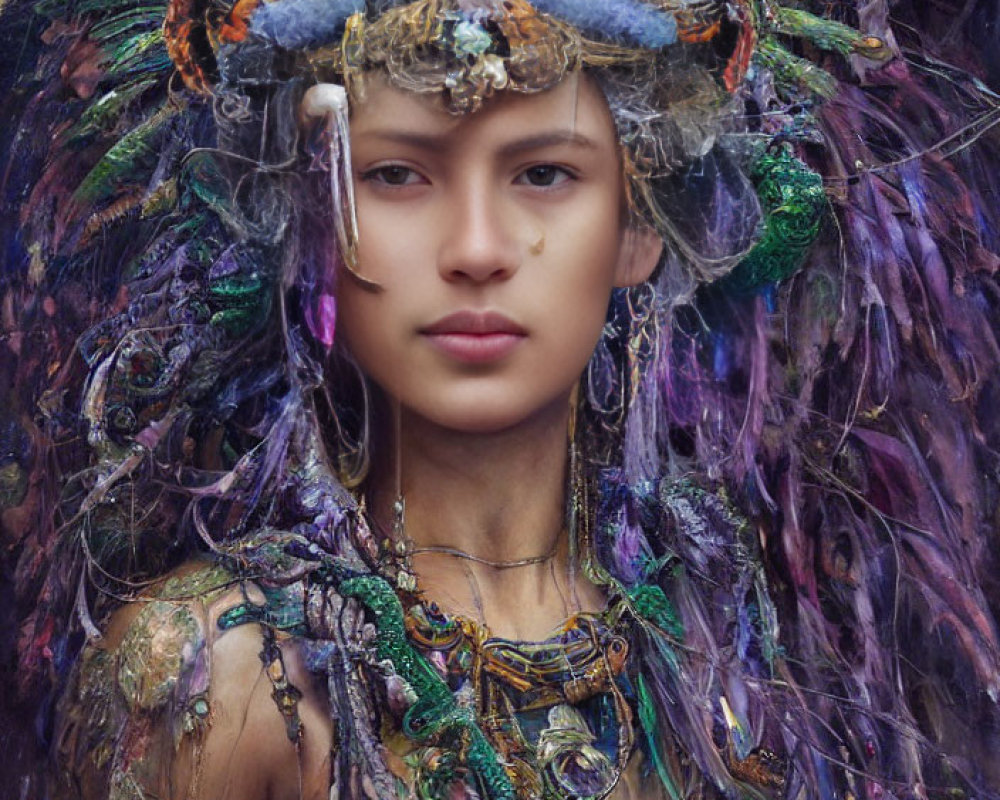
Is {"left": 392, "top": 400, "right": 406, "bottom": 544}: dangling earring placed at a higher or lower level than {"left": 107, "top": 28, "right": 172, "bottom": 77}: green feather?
lower

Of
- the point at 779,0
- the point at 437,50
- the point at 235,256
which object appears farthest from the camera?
the point at 779,0

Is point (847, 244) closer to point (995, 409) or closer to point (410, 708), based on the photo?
point (995, 409)

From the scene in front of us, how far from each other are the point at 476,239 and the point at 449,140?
0.12 meters

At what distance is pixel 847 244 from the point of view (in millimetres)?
2342

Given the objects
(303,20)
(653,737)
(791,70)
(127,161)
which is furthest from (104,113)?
(653,737)

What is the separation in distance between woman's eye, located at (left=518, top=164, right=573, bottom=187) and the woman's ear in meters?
0.14

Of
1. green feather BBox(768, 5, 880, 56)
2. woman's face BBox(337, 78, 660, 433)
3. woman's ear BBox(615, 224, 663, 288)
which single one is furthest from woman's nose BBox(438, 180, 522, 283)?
green feather BBox(768, 5, 880, 56)

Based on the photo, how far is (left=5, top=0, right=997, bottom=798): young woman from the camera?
2.01 m

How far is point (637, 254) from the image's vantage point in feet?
7.19

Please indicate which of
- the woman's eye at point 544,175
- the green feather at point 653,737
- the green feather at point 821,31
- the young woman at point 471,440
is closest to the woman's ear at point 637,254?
the young woman at point 471,440

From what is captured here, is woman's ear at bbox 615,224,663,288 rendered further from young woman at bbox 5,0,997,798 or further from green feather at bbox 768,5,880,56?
green feather at bbox 768,5,880,56

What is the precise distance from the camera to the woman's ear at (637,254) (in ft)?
7.11

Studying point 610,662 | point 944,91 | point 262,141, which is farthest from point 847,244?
point 262,141

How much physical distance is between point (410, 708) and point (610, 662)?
0.28m
